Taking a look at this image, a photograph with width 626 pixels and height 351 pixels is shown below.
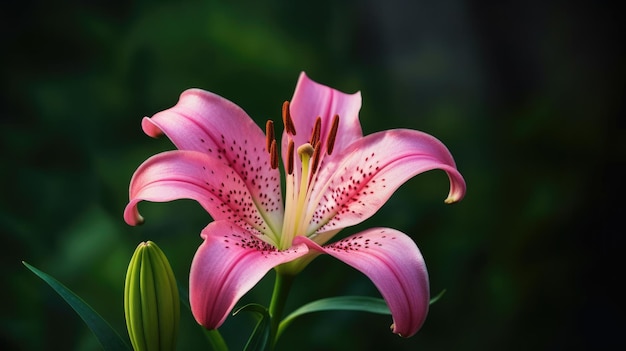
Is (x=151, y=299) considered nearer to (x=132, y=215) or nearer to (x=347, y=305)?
(x=132, y=215)

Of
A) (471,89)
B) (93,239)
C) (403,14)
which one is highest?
(403,14)

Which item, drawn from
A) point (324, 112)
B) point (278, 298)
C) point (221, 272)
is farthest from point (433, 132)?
point (221, 272)

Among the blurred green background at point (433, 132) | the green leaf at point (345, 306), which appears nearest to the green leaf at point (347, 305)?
the green leaf at point (345, 306)

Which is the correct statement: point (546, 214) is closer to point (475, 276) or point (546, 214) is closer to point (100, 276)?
point (475, 276)

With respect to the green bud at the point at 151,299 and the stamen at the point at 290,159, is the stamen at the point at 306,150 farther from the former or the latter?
the green bud at the point at 151,299

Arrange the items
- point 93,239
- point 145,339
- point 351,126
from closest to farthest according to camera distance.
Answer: point 145,339 < point 351,126 < point 93,239

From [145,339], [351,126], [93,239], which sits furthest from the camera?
[93,239]

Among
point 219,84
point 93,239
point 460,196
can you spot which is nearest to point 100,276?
point 93,239
